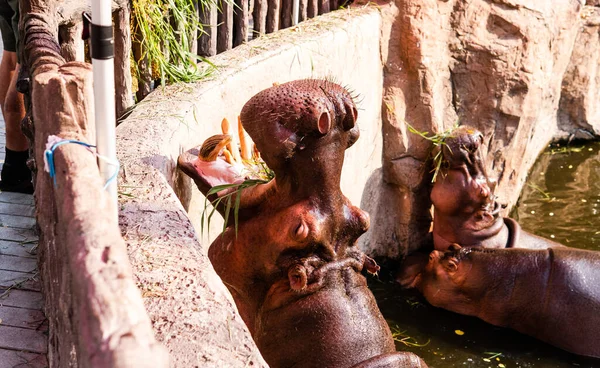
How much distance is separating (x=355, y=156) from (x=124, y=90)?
2.57 meters

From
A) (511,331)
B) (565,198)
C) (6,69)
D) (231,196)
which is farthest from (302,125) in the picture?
(565,198)

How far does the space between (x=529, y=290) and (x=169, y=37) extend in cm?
312

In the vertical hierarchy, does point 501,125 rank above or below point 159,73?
below

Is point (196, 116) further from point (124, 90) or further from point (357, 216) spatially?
point (357, 216)

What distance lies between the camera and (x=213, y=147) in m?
3.59

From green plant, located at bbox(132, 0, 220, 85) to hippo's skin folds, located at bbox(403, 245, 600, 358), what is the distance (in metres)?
2.58

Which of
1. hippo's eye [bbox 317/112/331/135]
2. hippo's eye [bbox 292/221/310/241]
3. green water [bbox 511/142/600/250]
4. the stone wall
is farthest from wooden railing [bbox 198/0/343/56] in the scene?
green water [bbox 511/142/600/250]

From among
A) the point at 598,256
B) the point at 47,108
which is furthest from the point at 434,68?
the point at 47,108

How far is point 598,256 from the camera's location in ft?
18.9

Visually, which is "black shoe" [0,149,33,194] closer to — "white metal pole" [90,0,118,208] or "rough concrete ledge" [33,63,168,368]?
"rough concrete ledge" [33,63,168,368]

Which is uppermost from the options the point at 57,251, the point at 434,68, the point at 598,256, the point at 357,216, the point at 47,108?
the point at 47,108

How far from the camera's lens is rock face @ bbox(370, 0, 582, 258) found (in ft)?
21.9

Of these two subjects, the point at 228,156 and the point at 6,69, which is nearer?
the point at 228,156

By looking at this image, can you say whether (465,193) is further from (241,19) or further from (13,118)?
(13,118)
